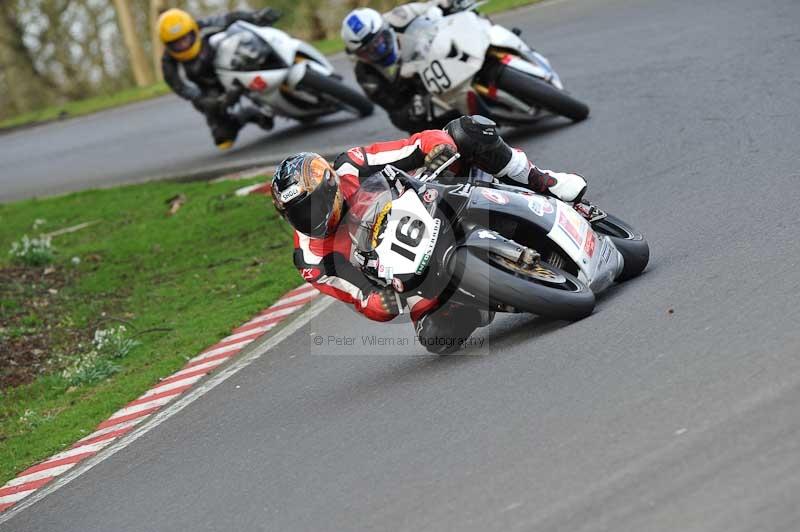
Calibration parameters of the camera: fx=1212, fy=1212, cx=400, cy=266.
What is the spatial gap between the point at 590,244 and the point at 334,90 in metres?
8.31

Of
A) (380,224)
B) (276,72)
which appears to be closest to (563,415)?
(380,224)

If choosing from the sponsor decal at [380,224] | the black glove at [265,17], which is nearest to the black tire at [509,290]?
→ the sponsor decal at [380,224]

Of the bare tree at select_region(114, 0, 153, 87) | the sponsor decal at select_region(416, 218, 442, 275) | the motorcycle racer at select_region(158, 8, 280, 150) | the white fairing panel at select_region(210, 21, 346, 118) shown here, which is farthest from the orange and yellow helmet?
the bare tree at select_region(114, 0, 153, 87)

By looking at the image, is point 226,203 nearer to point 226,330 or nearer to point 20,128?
point 226,330

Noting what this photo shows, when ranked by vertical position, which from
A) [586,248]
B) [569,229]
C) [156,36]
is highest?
[569,229]

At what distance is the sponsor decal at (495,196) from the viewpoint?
630cm

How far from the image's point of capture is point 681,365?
4918 millimetres

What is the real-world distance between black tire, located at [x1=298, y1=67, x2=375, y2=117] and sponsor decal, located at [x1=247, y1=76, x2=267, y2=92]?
1.53 feet

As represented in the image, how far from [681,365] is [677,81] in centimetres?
700

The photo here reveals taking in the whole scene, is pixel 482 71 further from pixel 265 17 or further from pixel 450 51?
pixel 265 17

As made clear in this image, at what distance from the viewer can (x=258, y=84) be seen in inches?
572

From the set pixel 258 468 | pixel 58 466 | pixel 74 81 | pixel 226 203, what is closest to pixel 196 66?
pixel 226 203

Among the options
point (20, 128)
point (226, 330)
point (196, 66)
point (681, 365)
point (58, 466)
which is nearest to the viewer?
point (681, 365)

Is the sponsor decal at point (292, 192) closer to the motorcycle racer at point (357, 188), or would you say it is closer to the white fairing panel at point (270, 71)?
the motorcycle racer at point (357, 188)
